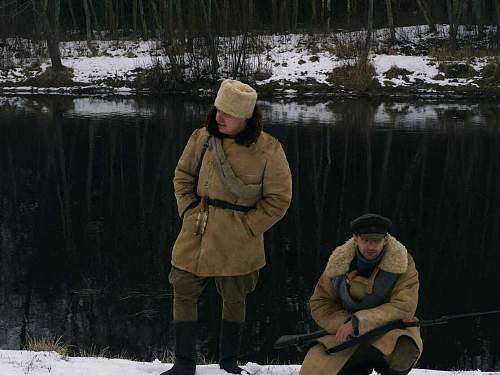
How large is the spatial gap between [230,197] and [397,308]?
3.31 feet

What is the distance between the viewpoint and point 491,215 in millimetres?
9430

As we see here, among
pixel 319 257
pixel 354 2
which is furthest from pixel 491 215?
pixel 354 2

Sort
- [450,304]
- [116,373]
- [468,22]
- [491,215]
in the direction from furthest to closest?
[468,22] → [491,215] → [450,304] → [116,373]

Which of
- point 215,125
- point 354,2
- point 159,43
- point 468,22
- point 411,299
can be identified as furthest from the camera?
point 354,2

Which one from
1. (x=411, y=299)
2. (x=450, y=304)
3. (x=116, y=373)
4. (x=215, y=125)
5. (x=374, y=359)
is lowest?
(x=450, y=304)

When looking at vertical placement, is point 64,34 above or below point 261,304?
above

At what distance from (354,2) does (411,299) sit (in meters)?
34.6

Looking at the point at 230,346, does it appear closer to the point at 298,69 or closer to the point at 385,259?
the point at 385,259

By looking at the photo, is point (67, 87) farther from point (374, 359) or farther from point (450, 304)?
point (374, 359)

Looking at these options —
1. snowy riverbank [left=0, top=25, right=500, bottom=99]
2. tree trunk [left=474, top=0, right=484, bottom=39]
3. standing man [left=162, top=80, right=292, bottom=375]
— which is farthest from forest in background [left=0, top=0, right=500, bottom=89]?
standing man [left=162, top=80, right=292, bottom=375]

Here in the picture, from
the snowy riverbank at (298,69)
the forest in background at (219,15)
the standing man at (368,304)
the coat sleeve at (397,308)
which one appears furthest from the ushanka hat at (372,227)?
the forest in background at (219,15)

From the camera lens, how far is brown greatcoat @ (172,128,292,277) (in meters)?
3.54

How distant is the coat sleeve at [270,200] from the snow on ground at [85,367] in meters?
0.87

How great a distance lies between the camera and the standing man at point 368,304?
3.13m
